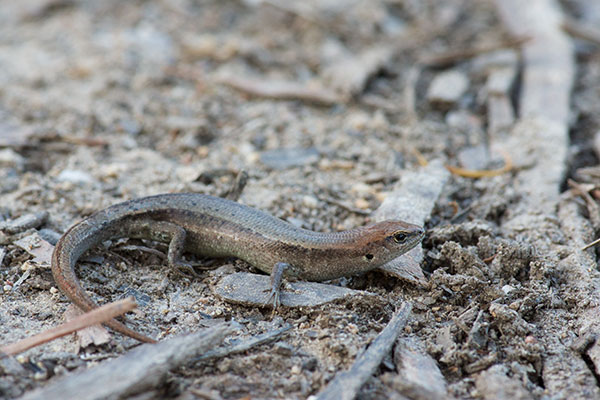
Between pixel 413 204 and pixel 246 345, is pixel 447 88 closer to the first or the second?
pixel 413 204

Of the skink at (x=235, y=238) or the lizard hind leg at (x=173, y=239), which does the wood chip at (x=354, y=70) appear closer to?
the skink at (x=235, y=238)

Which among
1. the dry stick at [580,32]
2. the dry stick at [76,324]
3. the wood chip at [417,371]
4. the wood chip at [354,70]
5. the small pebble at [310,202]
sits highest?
the dry stick at [580,32]

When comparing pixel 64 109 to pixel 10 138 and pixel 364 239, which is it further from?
pixel 364 239

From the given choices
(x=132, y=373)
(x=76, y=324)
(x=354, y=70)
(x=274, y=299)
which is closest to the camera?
(x=132, y=373)

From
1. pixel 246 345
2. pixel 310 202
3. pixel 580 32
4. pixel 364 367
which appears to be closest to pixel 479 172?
pixel 310 202

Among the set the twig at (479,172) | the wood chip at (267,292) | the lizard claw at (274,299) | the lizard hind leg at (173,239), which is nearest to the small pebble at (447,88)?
the twig at (479,172)

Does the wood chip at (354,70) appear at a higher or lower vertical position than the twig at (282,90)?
higher

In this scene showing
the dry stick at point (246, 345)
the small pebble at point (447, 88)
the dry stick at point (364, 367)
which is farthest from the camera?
the small pebble at point (447, 88)

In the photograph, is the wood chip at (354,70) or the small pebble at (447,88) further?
the wood chip at (354,70)
